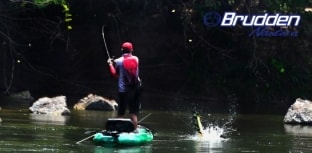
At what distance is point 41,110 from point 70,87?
820 cm

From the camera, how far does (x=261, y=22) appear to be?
25.4 metres

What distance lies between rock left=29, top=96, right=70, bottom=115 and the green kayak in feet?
20.3

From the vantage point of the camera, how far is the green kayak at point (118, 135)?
38.8 feet

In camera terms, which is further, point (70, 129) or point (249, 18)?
point (249, 18)

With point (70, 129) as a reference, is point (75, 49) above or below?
above

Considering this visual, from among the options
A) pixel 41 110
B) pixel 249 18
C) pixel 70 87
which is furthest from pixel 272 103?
pixel 41 110

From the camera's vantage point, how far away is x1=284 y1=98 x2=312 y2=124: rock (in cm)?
1822

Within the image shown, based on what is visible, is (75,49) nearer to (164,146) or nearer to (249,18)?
(249,18)

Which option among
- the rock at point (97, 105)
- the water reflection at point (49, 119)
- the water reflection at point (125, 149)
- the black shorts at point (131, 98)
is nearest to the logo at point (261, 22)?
the rock at point (97, 105)

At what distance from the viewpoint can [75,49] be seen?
88.4ft

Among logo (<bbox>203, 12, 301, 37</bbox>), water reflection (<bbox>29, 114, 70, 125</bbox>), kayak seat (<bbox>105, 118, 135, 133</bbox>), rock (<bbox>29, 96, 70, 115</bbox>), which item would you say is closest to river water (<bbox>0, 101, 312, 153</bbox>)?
water reflection (<bbox>29, 114, 70, 125</bbox>)

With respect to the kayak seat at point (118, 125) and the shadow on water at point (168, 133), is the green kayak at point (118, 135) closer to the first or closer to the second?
the kayak seat at point (118, 125)

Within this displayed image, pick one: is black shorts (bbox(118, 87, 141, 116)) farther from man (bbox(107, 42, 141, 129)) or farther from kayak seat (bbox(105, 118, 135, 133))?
kayak seat (bbox(105, 118, 135, 133))

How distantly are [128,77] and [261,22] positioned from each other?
44.2 ft
